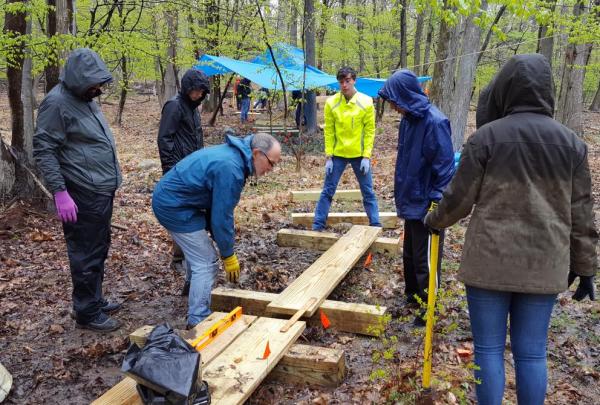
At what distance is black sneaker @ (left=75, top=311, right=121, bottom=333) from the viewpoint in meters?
3.96

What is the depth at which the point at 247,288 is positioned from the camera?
191 inches

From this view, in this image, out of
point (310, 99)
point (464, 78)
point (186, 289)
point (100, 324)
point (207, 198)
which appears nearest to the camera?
point (207, 198)

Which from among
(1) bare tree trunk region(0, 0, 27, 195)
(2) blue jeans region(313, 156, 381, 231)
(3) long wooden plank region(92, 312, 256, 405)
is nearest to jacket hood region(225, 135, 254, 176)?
(3) long wooden plank region(92, 312, 256, 405)

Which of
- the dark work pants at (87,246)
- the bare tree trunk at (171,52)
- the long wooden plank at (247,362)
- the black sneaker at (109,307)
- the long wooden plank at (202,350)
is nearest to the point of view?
the long wooden plank at (202,350)

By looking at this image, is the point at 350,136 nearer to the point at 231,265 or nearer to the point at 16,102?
the point at 231,265

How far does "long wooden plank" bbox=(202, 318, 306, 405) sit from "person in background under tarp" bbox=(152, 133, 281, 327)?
0.47 metres

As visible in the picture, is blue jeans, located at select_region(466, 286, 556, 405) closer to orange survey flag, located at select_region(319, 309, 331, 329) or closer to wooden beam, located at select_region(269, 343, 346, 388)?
wooden beam, located at select_region(269, 343, 346, 388)

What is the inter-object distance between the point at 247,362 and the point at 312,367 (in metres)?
0.44

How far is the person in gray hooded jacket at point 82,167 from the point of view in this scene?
3.53m

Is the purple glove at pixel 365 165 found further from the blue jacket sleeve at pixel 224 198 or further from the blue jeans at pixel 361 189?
the blue jacket sleeve at pixel 224 198

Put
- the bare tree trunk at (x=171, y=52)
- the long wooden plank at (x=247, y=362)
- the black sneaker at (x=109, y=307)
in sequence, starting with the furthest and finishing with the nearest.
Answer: the bare tree trunk at (x=171, y=52), the black sneaker at (x=109, y=307), the long wooden plank at (x=247, y=362)

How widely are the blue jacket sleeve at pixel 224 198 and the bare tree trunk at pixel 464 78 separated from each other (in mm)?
7790

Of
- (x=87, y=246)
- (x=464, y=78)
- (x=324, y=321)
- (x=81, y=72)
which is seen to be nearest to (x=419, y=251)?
(x=324, y=321)

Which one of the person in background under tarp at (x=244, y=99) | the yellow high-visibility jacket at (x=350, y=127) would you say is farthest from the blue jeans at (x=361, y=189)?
the person in background under tarp at (x=244, y=99)
